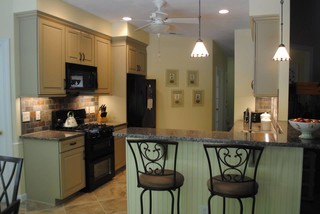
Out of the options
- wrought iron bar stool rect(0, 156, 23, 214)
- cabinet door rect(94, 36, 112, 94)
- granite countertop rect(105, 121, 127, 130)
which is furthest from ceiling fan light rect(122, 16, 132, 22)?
wrought iron bar stool rect(0, 156, 23, 214)

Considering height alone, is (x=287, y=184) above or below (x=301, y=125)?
below

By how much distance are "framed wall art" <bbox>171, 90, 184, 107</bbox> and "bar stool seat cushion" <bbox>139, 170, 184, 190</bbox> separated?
3.67 metres

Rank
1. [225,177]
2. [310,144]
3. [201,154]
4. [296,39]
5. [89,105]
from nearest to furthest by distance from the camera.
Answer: [310,144]
[225,177]
[201,154]
[296,39]
[89,105]

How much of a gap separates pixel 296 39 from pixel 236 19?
4.84 feet

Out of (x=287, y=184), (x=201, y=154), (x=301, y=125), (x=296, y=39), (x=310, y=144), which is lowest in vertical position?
(x=287, y=184)

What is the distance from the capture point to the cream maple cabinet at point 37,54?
3363 millimetres

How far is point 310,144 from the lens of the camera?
6.58 feet

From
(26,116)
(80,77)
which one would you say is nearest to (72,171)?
(26,116)

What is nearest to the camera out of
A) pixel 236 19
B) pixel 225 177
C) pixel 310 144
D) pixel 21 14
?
pixel 310 144

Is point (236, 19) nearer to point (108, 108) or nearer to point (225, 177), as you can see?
point (108, 108)

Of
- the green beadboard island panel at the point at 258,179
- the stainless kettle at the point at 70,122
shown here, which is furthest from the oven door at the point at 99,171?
the green beadboard island panel at the point at 258,179

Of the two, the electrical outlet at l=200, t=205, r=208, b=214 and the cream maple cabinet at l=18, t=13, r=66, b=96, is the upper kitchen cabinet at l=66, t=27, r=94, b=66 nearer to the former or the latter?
the cream maple cabinet at l=18, t=13, r=66, b=96

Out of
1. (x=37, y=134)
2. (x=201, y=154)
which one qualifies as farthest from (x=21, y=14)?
(x=201, y=154)

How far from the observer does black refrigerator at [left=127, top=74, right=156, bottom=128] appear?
5.02m
